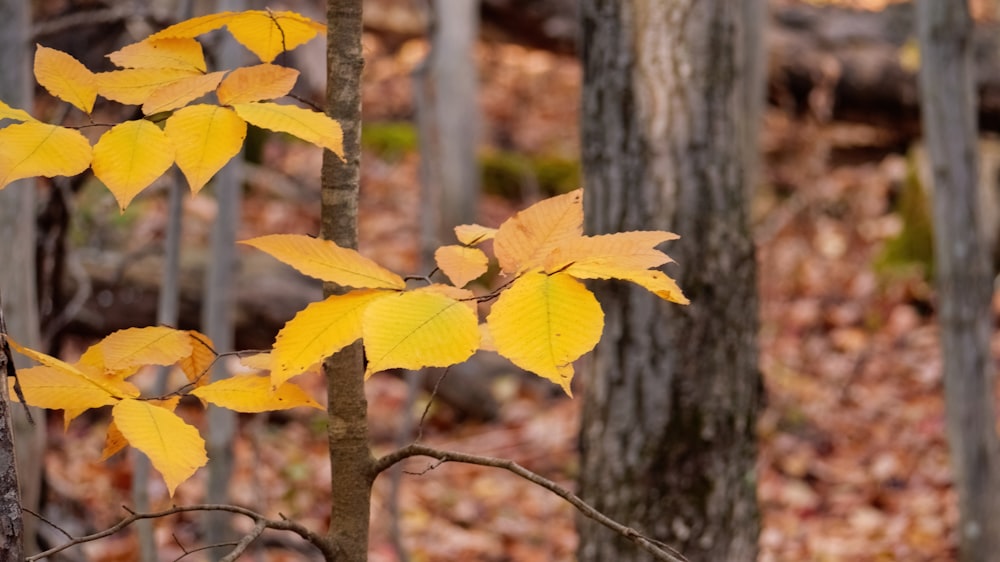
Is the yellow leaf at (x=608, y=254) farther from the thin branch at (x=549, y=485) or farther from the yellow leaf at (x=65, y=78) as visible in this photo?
the yellow leaf at (x=65, y=78)

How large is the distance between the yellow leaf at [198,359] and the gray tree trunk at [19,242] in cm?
121

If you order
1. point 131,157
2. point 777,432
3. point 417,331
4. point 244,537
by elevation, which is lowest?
point 777,432

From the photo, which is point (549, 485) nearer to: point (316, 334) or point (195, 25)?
point (316, 334)

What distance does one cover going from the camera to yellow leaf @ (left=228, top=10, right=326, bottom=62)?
1188 mm

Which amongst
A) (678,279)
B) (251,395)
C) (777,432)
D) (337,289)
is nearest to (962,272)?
(777,432)

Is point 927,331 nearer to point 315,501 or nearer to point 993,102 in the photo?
point 993,102

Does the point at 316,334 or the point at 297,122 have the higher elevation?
the point at 297,122

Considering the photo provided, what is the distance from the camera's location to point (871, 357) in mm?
6352

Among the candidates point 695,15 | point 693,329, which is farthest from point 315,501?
point 695,15

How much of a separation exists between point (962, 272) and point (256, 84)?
3648 mm

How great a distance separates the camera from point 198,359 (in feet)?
3.92

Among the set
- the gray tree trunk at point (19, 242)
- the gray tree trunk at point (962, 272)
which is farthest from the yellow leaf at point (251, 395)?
the gray tree trunk at point (962, 272)

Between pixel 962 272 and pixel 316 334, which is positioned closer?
pixel 316 334

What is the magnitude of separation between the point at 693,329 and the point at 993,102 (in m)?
7.21
